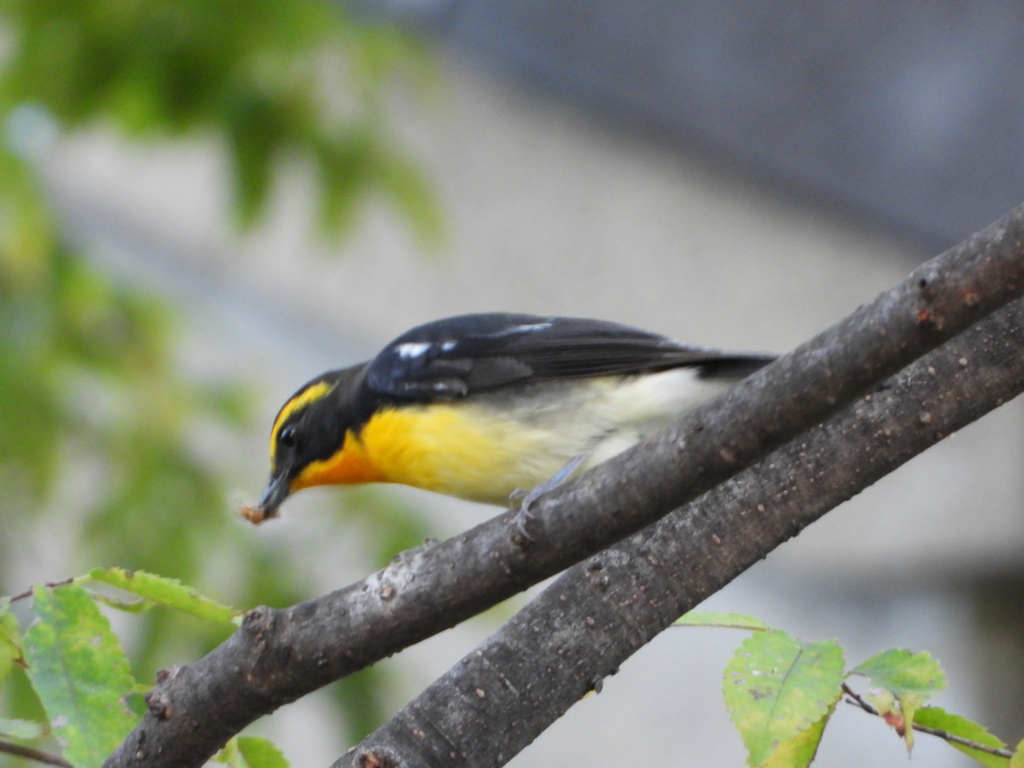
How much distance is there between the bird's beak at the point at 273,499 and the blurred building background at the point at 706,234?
6.93 ft

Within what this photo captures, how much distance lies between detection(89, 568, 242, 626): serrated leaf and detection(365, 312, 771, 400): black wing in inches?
49.2

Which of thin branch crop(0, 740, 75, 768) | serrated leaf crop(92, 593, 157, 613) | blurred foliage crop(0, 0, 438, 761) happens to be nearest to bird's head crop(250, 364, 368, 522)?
blurred foliage crop(0, 0, 438, 761)

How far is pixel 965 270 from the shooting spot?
122 centimetres

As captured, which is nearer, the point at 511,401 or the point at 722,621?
the point at 722,621

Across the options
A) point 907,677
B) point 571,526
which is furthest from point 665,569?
point 907,677

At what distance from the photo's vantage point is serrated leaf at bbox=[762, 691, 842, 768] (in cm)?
136

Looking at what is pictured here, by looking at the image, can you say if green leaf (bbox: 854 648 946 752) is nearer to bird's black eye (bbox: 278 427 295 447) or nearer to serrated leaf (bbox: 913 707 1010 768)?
serrated leaf (bbox: 913 707 1010 768)

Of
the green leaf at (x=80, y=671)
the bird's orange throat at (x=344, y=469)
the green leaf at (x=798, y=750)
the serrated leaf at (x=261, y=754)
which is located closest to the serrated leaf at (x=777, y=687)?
the green leaf at (x=798, y=750)

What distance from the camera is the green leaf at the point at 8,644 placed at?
1545 mm

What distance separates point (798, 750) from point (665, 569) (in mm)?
322

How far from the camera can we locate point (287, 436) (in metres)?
3.00

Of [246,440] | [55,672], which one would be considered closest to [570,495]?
[55,672]

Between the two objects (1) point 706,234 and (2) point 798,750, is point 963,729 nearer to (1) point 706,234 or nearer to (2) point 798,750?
(2) point 798,750

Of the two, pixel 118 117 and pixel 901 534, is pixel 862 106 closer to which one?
pixel 901 534
